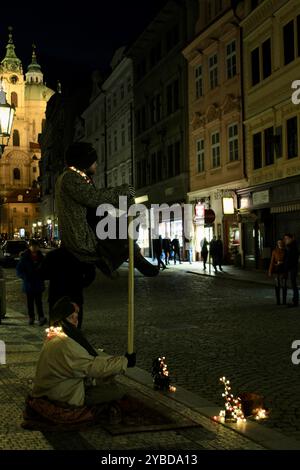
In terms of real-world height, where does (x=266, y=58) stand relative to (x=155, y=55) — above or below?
below

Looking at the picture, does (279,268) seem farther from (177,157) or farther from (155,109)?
(155,109)

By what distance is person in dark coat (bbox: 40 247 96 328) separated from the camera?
615 centimetres

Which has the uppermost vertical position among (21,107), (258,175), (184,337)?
(21,107)

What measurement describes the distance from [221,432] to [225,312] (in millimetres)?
9475

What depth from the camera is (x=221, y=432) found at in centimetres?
564

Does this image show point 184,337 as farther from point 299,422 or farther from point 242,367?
point 299,422

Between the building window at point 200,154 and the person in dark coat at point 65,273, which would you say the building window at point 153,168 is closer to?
the building window at point 200,154

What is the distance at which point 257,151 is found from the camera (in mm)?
31031

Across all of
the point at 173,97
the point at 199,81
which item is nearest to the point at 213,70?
the point at 199,81

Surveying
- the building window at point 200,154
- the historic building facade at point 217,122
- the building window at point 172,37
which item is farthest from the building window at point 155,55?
the building window at point 200,154

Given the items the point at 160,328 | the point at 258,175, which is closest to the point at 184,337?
the point at 160,328

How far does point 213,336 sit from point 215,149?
25.8 metres

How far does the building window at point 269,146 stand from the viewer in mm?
29220

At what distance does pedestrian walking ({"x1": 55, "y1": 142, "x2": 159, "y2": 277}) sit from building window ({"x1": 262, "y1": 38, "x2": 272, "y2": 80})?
82.0 ft
